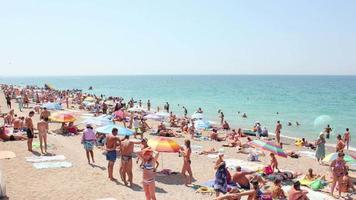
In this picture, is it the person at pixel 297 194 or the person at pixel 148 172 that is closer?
the person at pixel 297 194

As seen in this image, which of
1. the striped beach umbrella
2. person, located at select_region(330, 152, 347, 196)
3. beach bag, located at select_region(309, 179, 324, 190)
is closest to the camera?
person, located at select_region(330, 152, 347, 196)

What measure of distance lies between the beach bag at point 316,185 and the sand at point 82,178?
109 inches

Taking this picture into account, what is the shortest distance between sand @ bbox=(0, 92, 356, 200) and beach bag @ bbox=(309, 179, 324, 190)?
2767mm

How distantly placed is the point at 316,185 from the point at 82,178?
23.1 feet

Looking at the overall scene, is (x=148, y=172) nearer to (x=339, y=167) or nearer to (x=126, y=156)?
(x=126, y=156)

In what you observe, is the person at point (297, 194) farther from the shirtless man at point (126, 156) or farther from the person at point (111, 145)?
the person at point (111, 145)

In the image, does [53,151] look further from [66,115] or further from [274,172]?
[274,172]

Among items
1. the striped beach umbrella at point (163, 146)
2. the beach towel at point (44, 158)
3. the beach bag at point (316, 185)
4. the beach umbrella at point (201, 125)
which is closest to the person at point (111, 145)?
the striped beach umbrella at point (163, 146)

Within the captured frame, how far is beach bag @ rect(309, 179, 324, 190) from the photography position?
11.7m

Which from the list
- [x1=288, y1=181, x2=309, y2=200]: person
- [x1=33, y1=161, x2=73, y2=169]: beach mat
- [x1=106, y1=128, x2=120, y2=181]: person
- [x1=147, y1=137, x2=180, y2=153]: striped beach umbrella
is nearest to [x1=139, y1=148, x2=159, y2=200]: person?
[x1=106, y1=128, x2=120, y2=181]: person

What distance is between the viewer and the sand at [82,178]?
982 cm

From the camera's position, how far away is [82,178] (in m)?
11.1

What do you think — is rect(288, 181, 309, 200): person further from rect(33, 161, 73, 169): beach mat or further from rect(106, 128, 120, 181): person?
rect(33, 161, 73, 169): beach mat

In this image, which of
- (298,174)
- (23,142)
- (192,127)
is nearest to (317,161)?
(298,174)
